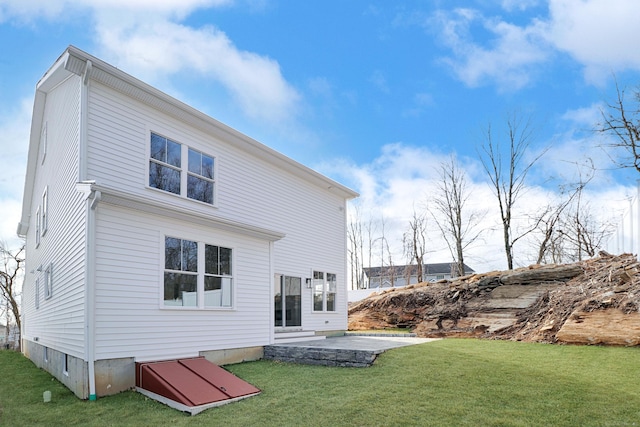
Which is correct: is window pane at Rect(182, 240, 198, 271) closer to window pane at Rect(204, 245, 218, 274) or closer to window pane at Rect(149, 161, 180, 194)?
window pane at Rect(204, 245, 218, 274)

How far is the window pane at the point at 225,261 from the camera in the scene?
9.82 meters

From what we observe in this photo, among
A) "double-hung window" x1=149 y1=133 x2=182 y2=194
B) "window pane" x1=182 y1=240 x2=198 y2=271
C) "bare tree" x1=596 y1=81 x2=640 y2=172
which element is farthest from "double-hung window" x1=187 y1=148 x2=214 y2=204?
"bare tree" x1=596 y1=81 x2=640 y2=172

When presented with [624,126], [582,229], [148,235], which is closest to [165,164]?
[148,235]

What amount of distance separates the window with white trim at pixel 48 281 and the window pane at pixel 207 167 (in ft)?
14.8

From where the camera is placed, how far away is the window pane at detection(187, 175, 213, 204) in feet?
32.5

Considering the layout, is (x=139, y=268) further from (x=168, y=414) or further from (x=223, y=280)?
(x=168, y=414)

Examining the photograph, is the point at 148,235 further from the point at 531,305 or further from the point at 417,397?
the point at 531,305

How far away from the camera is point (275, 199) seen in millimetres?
12555

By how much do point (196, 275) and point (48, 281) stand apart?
190 inches

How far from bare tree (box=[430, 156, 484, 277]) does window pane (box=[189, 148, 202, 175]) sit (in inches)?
622

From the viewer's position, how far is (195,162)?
33.2ft

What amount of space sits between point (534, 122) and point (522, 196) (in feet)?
11.0

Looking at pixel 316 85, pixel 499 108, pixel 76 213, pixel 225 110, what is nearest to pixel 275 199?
pixel 225 110

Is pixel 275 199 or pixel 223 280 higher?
pixel 275 199
